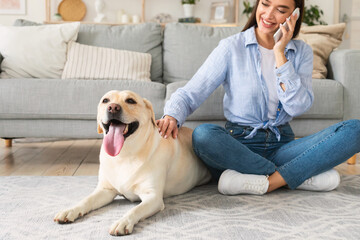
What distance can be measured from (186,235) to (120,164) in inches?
15.4

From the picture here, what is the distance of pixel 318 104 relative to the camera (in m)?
2.28

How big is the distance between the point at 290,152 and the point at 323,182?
183 millimetres

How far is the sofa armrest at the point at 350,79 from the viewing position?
7.70 feet

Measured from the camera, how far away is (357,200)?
5.14 feet

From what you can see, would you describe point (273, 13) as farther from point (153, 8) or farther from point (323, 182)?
point (153, 8)

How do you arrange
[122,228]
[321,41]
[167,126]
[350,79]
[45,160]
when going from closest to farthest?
1. [122,228]
2. [167,126]
3. [350,79]
4. [45,160]
5. [321,41]

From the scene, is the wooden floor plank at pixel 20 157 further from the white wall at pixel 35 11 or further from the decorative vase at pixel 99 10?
the white wall at pixel 35 11

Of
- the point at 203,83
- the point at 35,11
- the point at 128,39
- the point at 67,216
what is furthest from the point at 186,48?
the point at 35,11

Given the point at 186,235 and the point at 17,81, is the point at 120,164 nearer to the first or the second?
the point at 186,235

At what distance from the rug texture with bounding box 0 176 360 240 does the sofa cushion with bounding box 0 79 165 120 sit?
0.53 m

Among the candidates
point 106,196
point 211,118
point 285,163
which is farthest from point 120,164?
point 211,118

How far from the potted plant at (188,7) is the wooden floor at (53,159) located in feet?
8.02

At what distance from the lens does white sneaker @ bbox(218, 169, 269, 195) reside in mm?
1599

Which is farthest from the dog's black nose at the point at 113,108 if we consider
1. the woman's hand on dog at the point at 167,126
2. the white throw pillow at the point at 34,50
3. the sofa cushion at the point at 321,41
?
the sofa cushion at the point at 321,41
